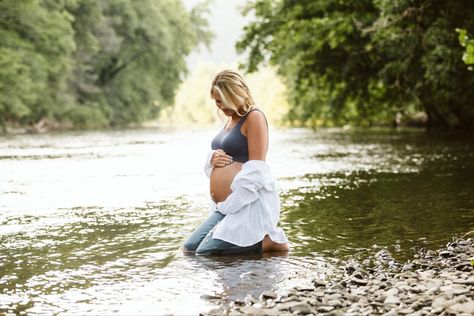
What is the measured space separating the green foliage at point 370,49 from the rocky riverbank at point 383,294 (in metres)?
12.4

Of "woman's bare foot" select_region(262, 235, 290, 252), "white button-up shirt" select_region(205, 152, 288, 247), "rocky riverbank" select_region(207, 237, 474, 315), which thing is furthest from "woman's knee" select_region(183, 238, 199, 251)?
"rocky riverbank" select_region(207, 237, 474, 315)

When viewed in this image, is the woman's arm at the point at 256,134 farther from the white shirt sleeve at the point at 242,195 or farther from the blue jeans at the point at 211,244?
the blue jeans at the point at 211,244

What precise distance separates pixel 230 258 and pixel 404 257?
1706mm

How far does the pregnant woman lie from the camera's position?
6.69 m

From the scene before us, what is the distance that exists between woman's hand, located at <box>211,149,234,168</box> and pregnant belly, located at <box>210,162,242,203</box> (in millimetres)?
40

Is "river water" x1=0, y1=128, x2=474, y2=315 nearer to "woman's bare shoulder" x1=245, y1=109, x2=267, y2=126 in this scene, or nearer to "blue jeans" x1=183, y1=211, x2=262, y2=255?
"blue jeans" x1=183, y1=211, x2=262, y2=255

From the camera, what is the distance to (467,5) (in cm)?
1803

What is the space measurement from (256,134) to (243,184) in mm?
507

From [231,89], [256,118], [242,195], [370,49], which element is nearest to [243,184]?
[242,195]

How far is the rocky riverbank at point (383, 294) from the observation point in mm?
4680

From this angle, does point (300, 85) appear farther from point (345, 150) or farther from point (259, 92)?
point (259, 92)

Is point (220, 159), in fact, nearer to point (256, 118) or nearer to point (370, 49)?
point (256, 118)

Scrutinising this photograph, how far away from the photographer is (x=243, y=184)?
6.68 metres

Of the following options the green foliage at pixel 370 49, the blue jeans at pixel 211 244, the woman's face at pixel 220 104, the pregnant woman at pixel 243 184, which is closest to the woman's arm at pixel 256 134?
the pregnant woman at pixel 243 184
